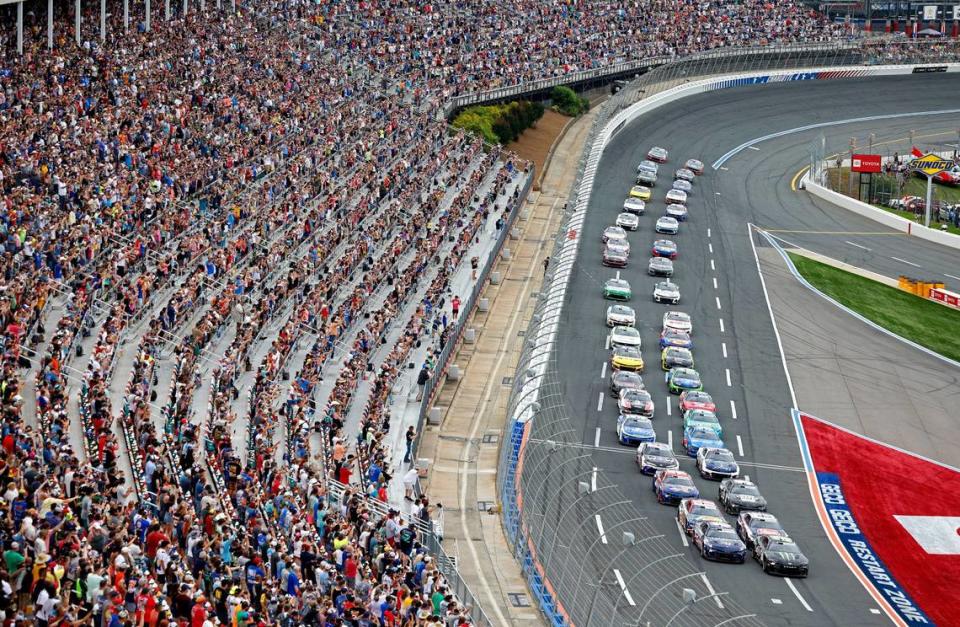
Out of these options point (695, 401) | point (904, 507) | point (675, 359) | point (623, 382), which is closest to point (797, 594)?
point (904, 507)

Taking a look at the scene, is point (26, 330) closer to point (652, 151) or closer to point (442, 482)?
point (442, 482)

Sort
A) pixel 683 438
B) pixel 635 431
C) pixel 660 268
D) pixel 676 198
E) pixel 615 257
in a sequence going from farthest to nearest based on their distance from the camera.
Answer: pixel 676 198, pixel 615 257, pixel 660 268, pixel 683 438, pixel 635 431

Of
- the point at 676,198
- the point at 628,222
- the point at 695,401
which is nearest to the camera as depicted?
the point at 695,401

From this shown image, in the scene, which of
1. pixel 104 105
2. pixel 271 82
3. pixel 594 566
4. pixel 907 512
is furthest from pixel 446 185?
pixel 594 566

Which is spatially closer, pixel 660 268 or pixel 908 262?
pixel 660 268

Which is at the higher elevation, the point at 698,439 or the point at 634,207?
the point at 634,207

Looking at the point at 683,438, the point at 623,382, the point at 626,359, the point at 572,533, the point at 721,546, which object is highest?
the point at 626,359

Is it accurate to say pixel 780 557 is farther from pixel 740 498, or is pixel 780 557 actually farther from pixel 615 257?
pixel 615 257

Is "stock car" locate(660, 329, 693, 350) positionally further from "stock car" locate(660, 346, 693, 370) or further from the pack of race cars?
"stock car" locate(660, 346, 693, 370)
